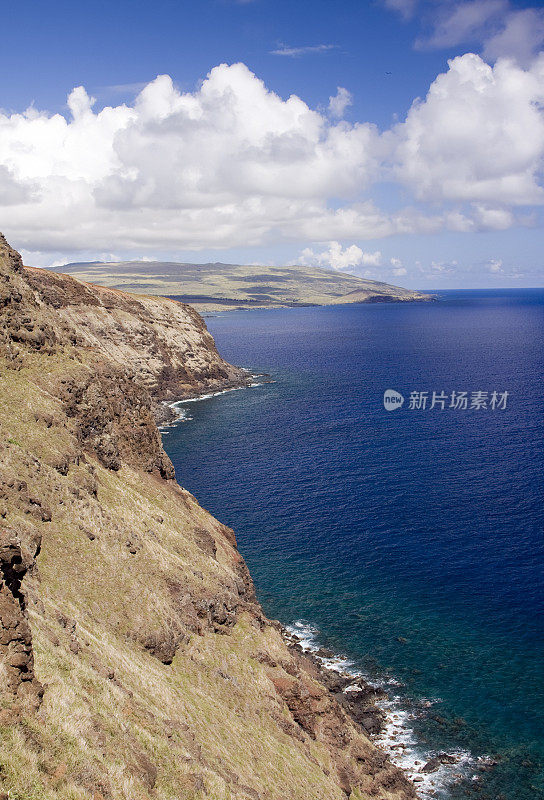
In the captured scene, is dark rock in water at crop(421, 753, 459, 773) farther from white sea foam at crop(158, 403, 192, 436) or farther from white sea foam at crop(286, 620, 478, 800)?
white sea foam at crop(158, 403, 192, 436)

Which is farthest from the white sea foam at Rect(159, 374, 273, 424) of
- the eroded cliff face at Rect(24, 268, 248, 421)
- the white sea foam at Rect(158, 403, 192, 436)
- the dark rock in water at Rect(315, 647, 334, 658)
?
the dark rock in water at Rect(315, 647, 334, 658)

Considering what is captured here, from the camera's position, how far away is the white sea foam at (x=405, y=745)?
164 feet

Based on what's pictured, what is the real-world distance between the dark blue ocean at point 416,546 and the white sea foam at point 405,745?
728mm

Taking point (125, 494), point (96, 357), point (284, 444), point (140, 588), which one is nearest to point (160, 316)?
point (284, 444)

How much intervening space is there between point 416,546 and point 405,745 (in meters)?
34.2

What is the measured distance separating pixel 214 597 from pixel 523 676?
34019 millimetres

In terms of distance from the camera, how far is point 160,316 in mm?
196250

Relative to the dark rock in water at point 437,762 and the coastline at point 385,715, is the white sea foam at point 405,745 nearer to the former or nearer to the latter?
the coastline at point 385,715

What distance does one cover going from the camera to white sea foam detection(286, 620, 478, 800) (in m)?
50.0

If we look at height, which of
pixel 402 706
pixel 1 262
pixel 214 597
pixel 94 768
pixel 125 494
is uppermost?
pixel 1 262

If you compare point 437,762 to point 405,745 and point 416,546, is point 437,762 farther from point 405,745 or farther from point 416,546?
point 416,546

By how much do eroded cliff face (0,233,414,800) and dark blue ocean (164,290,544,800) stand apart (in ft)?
27.1

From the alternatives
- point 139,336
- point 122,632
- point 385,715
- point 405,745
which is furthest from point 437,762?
point 139,336

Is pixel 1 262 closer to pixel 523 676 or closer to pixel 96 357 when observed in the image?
pixel 96 357
